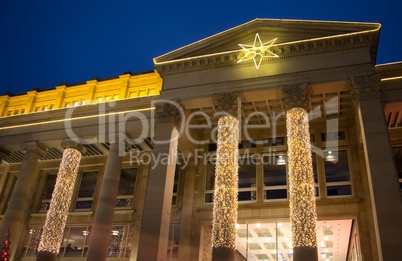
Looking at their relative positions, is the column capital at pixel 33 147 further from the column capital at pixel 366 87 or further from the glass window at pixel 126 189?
the column capital at pixel 366 87

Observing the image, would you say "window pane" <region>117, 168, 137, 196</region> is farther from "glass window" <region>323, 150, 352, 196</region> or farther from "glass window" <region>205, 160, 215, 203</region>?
"glass window" <region>323, 150, 352, 196</region>

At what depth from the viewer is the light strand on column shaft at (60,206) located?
2311 cm

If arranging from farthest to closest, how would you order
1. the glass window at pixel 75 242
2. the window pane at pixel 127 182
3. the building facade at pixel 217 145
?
the window pane at pixel 127 182, the glass window at pixel 75 242, the building facade at pixel 217 145

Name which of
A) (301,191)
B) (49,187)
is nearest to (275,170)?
(301,191)

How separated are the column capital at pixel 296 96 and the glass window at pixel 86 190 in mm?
17632

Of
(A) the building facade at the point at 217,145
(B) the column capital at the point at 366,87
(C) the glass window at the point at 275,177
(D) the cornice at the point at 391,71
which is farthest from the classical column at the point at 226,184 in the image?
(D) the cornice at the point at 391,71

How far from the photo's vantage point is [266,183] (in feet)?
82.3

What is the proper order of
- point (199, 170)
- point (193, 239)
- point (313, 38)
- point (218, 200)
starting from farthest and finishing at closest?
1. point (199, 170)
2. point (193, 239)
3. point (313, 38)
4. point (218, 200)

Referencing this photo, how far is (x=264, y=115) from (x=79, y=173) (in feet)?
53.4

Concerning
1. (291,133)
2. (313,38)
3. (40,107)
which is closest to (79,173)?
(40,107)

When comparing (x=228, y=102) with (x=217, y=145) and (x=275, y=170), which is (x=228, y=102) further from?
(x=275, y=170)

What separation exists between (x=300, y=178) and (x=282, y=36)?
866cm

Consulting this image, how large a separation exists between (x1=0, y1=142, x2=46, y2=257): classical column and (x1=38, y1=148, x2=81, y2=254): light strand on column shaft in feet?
7.89

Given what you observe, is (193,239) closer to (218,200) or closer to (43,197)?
(218,200)
